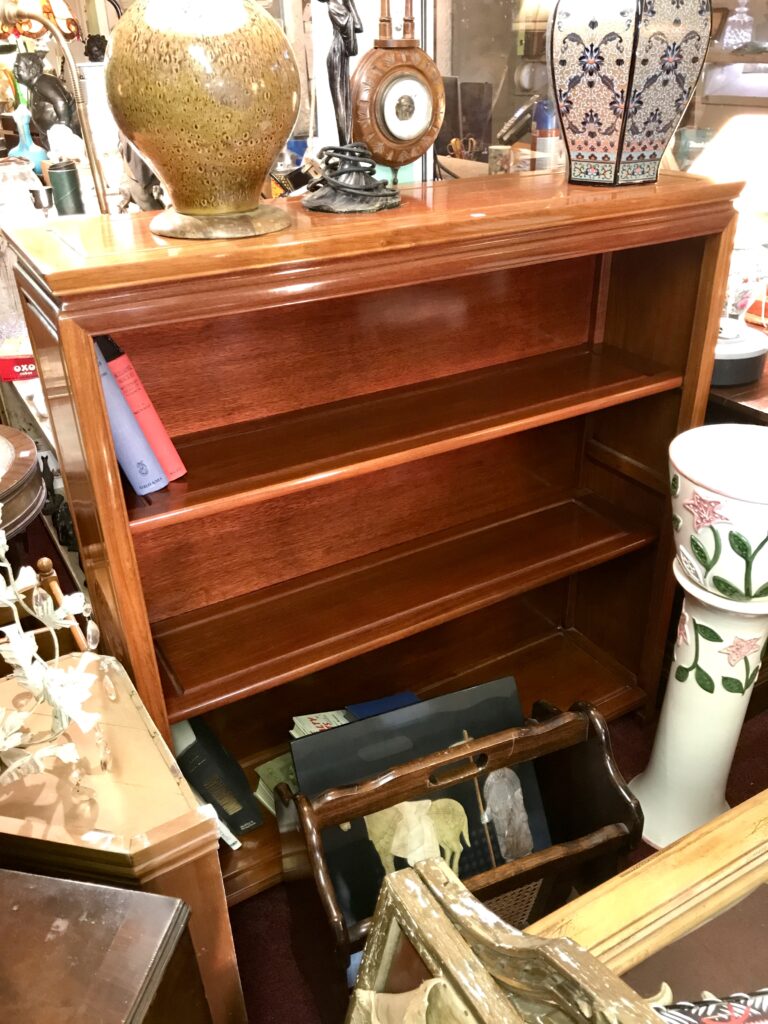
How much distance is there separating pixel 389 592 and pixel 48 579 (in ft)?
2.08

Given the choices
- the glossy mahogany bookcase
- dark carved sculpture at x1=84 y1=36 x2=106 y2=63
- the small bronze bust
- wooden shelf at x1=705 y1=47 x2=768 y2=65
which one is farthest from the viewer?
dark carved sculpture at x1=84 y1=36 x2=106 y2=63

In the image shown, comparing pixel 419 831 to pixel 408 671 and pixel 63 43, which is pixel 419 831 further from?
pixel 63 43

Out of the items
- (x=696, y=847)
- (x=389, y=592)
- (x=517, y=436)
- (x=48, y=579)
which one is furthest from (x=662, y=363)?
(x=48, y=579)

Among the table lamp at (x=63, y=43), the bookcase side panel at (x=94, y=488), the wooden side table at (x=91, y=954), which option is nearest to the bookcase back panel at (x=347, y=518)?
the bookcase side panel at (x=94, y=488)

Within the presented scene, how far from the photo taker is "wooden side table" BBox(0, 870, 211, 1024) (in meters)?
0.70

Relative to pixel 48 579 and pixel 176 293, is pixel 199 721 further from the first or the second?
pixel 176 293

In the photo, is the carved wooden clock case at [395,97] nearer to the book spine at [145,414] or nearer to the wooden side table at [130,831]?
the book spine at [145,414]

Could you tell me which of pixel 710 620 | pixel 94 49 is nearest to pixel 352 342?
pixel 710 620

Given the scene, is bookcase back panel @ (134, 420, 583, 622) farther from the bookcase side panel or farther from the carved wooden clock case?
the carved wooden clock case

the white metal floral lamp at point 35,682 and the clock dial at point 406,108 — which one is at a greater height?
the clock dial at point 406,108

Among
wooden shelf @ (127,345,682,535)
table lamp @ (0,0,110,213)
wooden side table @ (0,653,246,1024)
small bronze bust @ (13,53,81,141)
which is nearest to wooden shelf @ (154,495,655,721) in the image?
wooden side table @ (0,653,246,1024)

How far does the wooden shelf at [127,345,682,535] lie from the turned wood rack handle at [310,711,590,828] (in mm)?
483

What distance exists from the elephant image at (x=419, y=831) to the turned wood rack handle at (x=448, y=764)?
0.07 metres

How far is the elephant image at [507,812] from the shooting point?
152cm
